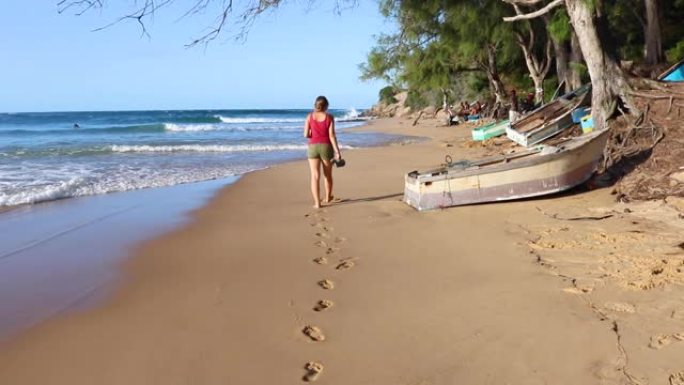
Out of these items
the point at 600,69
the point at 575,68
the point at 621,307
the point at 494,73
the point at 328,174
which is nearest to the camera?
the point at 621,307

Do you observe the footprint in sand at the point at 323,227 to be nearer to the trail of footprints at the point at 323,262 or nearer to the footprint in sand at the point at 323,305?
the trail of footprints at the point at 323,262

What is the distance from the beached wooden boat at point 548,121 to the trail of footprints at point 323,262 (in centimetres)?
648

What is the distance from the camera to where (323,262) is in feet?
17.7

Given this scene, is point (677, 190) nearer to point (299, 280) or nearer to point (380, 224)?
point (380, 224)

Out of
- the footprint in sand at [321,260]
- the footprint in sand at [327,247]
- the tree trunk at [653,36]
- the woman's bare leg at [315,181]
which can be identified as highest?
the tree trunk at [653,36]

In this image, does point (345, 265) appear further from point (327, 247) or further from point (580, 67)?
point (580, 67)

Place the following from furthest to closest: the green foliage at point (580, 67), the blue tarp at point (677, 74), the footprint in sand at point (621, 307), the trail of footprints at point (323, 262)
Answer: the green foliage at point (580, 67)
the blue tarp at point (677, 74)
the footprint in sand at point (621, 307)
the trail of footprints at point (323, 262)

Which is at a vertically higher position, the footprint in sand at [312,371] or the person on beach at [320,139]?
the person on beach at [320,139]

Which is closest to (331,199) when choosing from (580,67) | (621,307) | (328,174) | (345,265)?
(328,174)

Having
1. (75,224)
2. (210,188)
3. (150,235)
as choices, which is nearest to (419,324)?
(150,235)

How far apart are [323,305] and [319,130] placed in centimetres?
429

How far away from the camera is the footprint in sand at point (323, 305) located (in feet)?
13.7

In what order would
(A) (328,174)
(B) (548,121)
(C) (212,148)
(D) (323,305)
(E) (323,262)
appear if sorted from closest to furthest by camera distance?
(D) (323,305), (E) (323,262), (A) (328,174), (B) (548,121), (C) (212,148)

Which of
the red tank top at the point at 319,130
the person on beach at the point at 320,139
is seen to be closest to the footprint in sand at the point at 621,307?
the person on beach at the point at 320,139
